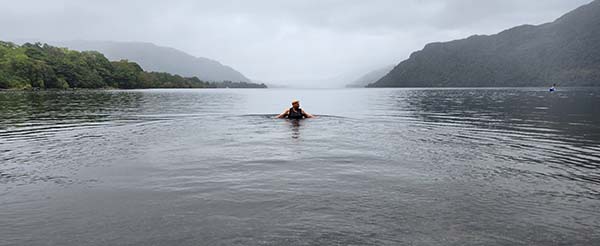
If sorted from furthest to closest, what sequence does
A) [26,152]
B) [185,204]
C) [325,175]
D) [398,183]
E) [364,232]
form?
Result: [26,152] < [325,175] < [398,183] < [185,204] < [364,232]

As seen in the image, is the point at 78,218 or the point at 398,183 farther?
the point at 398,183

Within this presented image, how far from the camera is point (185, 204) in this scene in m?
10.2

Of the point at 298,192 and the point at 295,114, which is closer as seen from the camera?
the point at 298,192

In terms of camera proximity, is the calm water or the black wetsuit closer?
the calm water

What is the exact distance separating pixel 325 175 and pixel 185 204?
5496 millimetres

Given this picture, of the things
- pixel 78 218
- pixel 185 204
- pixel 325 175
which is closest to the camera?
pixel 78 218

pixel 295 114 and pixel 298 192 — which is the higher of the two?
pixel 295 114

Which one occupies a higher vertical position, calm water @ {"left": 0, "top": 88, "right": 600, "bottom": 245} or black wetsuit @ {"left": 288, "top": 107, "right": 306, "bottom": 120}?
black wetsuit @ {"left": 288, "top": 107, "right": 306, "bottom": 120}

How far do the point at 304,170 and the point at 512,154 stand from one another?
1106 cm

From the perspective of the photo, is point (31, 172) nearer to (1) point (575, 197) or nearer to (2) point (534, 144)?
(1) point (575, 197)

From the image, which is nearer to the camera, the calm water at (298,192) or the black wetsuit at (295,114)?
the calm water at (298,192)

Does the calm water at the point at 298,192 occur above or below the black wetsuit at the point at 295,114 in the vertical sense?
below

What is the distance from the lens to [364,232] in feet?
26.9

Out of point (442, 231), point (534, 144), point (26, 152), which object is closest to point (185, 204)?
point (442, 231)
